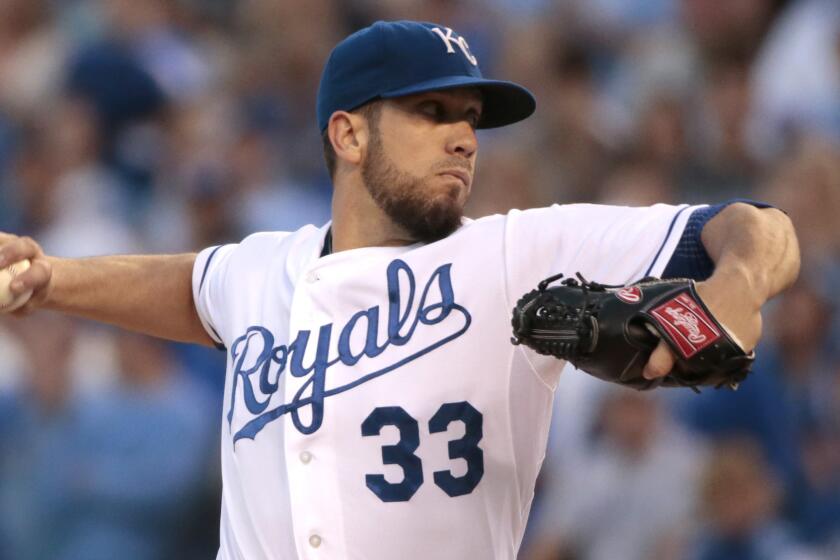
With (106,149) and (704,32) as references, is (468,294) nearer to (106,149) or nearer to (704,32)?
(704,32)

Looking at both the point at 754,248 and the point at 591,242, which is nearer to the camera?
the point at 754,248

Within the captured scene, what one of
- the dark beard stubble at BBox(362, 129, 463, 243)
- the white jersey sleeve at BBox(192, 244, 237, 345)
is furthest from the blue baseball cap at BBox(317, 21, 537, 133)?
the white jersey sleeve at BBox(192, 244, 237, 345)

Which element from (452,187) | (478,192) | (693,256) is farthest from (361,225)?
(478,192)

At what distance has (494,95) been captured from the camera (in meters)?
3.09

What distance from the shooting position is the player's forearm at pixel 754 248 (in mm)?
2229

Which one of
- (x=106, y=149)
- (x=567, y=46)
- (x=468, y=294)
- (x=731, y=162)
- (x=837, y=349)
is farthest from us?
(x=106, y=149)

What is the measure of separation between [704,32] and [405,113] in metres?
3.37

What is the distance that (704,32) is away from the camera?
6.03 m

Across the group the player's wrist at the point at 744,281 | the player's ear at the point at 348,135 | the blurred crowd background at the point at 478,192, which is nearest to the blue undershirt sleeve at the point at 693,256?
the player's wrist at the point at 744,281

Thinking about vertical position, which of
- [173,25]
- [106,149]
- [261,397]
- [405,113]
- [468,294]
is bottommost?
[261,397]

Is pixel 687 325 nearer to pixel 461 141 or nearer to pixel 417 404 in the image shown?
pixel 417 404

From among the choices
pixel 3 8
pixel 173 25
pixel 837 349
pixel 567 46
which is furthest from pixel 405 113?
pixel 3 8

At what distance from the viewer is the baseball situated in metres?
2.96

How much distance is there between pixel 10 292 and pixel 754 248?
1610 millimetres
